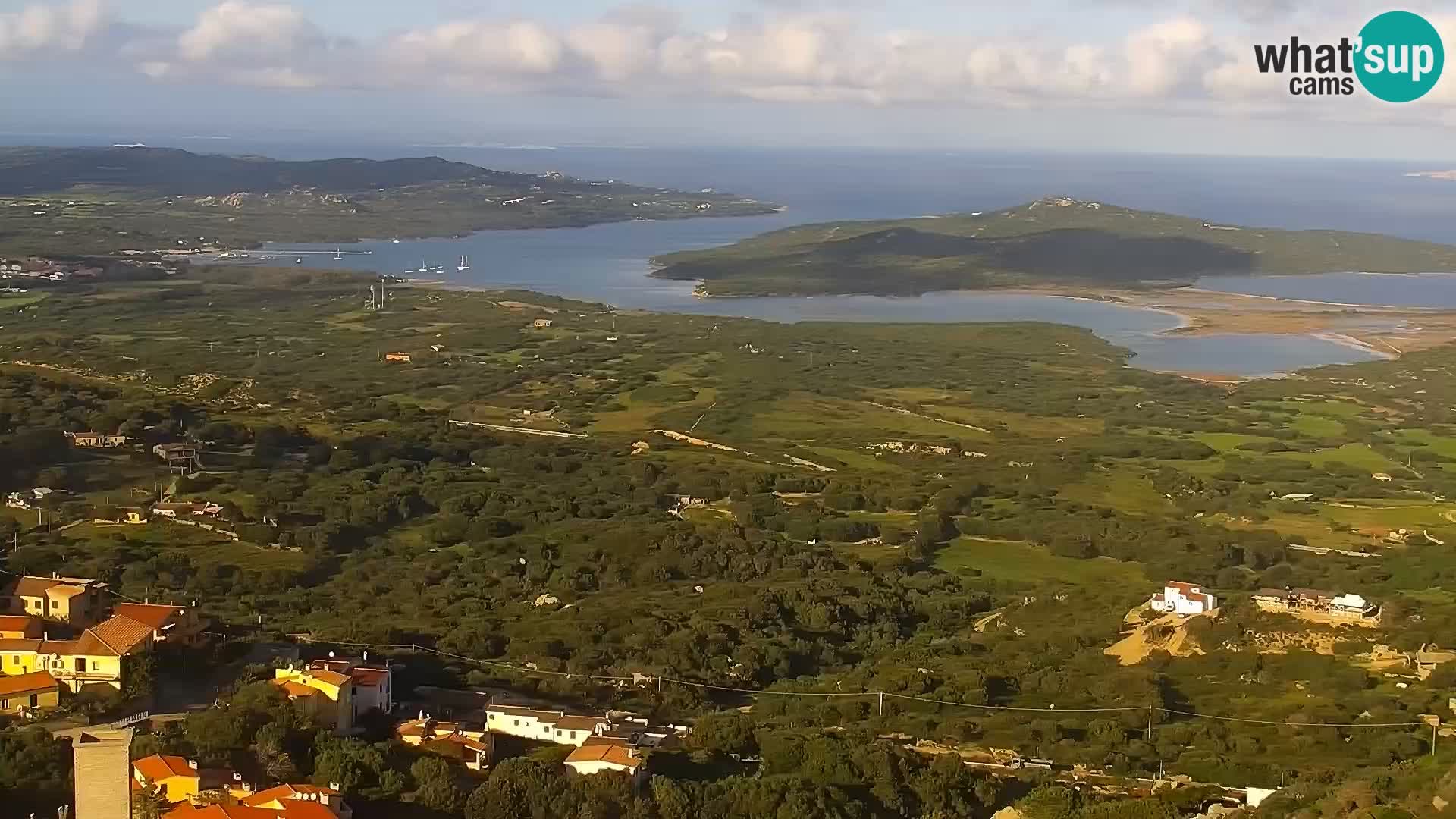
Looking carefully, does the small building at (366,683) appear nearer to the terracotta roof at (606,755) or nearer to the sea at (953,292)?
the terracotta roof at (606,755)

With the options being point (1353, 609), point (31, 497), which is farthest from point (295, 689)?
point (31, 497)

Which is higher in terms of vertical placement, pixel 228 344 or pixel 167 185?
pixel 167 185

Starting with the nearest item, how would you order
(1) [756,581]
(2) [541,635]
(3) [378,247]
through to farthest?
1. (2) [541,635]
2. (1) [756,581]
3. (3) [378,247]

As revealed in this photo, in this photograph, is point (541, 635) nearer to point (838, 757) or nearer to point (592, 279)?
point (838, 757)

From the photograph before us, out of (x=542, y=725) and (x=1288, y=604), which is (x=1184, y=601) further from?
(x=542, y=725)

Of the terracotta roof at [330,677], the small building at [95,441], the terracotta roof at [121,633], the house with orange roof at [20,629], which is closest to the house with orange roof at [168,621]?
the terracotta roof at [121,633]

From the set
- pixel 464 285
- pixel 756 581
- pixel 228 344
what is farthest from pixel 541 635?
pixel 464 285
